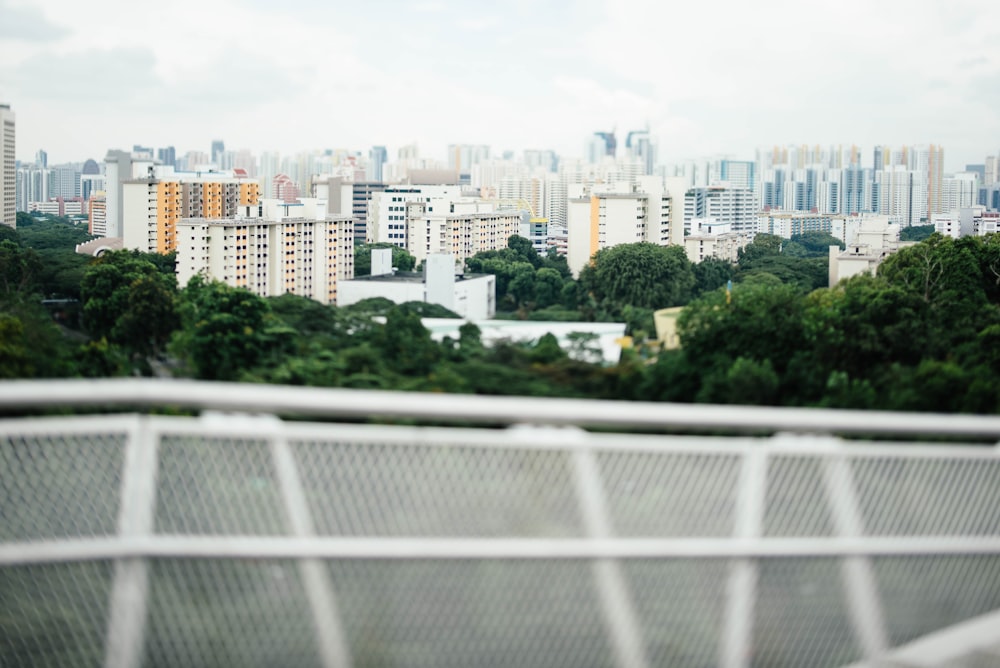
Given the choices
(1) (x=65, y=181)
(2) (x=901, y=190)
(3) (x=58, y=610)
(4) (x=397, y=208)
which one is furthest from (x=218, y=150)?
(3) (x=58, y=610)

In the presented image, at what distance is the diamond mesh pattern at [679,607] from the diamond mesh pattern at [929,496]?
0.16 metres

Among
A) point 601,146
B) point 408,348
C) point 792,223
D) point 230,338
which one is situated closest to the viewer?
point 408,348

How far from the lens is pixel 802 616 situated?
3.42 ft

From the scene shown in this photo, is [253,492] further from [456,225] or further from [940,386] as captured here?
[456,225]

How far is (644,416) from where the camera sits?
907 mm

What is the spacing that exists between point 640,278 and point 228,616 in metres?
10.8

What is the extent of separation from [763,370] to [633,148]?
3452 cm

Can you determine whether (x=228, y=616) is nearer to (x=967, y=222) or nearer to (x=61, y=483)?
(x=61, y=483)

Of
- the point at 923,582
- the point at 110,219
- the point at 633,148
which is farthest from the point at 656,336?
the point at 633,148

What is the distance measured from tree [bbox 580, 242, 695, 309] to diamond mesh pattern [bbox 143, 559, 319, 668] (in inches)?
379

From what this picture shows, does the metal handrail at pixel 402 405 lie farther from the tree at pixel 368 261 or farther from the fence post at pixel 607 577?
the tree at pixel 368 261

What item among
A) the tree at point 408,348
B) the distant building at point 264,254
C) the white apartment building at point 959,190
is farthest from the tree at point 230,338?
the white apartment building at point 959,190

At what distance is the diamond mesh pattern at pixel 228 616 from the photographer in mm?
923

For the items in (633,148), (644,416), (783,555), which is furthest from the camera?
(633,148)
